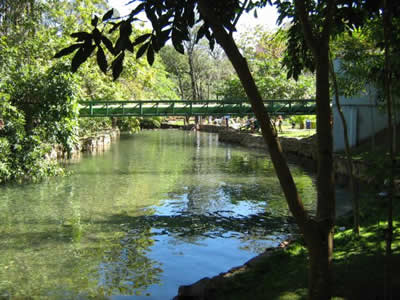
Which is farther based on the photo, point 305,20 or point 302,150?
point 302,150

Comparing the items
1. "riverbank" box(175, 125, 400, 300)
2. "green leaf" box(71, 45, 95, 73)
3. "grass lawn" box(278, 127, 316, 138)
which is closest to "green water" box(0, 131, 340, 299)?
"riverbank" box(175, 125, 400, 300)

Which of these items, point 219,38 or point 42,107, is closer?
point 219,38

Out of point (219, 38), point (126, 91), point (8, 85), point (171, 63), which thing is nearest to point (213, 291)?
point (219, 38)

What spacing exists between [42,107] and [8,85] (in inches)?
59.4

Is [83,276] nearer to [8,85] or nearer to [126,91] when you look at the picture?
[8,85]

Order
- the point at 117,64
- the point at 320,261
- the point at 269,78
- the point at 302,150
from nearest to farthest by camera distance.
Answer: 1. the point at 117,64
2. the point at 320,261
3. the point at 302,150
4. the point at 269,78

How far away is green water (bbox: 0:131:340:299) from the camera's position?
7.84 m

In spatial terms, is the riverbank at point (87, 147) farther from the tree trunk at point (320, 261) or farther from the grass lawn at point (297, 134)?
the tree trunk at point (320, 261)

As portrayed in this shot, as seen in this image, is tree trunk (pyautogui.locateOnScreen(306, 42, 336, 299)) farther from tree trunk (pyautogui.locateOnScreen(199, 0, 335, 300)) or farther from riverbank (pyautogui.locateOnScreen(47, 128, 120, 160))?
riverbank (pyautogui.locateOnScreen(47, 128, 120, 160))

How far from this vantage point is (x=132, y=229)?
438 inches

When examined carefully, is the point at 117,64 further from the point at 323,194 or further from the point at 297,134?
the point at 297,134

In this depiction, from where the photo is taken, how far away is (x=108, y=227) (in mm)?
11273

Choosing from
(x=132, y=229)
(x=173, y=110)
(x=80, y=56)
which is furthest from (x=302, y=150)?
(x=80, y=56)

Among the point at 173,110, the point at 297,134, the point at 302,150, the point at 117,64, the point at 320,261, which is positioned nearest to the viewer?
the point at 117,64
